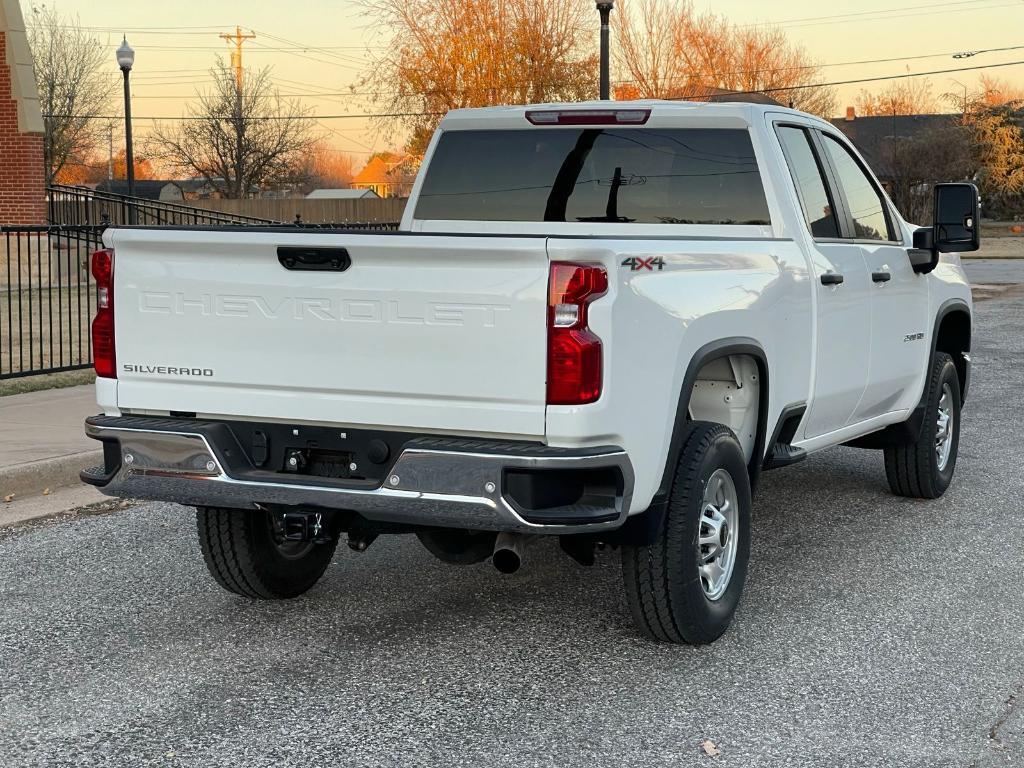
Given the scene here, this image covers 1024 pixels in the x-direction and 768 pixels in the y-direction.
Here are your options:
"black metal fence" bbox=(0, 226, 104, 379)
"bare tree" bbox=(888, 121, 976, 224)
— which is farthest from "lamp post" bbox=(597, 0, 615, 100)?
"bare tree" bbox=(888, 121, 976, 224)

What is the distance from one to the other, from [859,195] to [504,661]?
3.41 m

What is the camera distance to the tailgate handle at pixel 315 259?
15.0ft

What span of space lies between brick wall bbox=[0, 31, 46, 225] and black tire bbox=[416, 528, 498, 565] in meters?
22.0

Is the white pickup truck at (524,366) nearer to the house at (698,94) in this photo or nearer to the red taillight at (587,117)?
the red taillight at (587,117)

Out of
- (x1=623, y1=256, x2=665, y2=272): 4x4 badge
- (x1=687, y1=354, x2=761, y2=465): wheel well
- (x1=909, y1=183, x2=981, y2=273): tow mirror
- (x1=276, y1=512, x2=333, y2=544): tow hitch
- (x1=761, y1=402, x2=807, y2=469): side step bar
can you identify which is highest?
(x1=909, y1=183, x2=981, y2=273): tow mirror

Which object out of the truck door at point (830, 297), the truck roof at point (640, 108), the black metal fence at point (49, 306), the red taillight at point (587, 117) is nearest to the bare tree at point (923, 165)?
the black metal fence at point (49, 306)

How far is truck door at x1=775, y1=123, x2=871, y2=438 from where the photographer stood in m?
6.14

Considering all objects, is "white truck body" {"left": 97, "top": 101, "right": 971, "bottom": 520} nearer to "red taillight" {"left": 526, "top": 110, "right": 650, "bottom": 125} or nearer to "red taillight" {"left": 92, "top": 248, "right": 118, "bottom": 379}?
"red taillight" {"left": 92, "top": 248, "right": 118, "bottom": 379}

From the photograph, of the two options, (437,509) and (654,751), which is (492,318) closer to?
(437,509)

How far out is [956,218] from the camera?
708cm

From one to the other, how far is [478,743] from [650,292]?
5.28 ft

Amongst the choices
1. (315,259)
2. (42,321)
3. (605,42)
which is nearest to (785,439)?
(315,259)

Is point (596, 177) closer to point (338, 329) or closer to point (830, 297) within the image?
point (830, 297)

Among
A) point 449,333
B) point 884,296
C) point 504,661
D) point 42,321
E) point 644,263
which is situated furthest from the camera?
point 42,321
